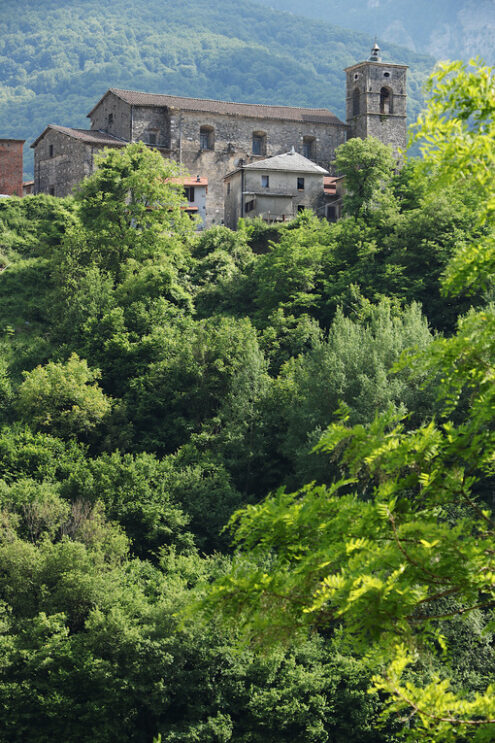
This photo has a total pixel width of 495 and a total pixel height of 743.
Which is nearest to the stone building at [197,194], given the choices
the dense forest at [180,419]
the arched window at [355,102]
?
the dense forest at [180,419]

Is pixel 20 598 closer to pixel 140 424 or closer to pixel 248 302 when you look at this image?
pixel 140 424

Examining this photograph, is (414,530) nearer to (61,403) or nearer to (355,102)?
(61,403)

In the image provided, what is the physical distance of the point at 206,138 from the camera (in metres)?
72.3

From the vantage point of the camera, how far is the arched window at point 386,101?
73750 millimetres

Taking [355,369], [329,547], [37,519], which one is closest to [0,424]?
[37,519]

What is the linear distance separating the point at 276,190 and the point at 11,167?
17259 mm

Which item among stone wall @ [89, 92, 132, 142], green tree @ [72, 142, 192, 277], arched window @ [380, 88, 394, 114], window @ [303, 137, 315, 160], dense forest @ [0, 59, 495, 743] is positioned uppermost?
arched window @ [380, 88, 394, 114]

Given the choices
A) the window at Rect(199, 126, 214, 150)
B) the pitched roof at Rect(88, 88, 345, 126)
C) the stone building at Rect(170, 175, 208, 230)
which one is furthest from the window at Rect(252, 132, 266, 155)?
the stone building at Rect(170, 175, 208, 230)

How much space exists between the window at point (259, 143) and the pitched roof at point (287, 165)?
5687mm

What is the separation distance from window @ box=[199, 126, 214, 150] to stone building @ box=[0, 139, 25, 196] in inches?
475

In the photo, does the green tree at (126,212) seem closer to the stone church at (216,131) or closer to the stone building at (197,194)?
the stone building at (197,194)

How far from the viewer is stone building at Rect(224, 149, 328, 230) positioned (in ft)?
211

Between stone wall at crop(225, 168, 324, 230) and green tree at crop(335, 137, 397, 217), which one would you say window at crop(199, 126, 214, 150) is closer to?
stone wall at crop(225, 168, 324, 230)

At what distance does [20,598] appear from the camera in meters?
35.9
